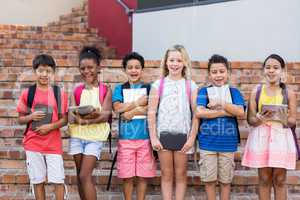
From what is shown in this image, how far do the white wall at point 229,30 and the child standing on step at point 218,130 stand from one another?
3.00 meters

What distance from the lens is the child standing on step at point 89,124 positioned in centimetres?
393

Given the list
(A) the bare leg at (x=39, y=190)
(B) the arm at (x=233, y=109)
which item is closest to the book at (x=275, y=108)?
(B) the arm at (x=233, y=109)

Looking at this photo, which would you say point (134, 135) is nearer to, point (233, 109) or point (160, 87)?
point (160, 87)

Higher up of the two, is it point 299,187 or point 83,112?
point 83,112

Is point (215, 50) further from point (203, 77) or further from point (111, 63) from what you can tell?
point (111, 63)

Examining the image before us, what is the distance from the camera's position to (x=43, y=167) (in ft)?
12.8

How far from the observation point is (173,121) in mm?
3914

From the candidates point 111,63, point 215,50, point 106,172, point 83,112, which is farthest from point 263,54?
point 83,112

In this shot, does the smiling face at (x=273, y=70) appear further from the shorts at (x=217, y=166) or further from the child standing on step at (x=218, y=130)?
the shorts at (x=217, y=166)

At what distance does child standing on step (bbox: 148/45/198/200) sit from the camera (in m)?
3.90

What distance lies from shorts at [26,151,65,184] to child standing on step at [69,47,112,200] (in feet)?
0.52

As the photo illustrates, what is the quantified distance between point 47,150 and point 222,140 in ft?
4.45

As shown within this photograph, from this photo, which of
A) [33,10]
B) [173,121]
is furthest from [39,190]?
[33,10]

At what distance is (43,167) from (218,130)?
1390 mm
